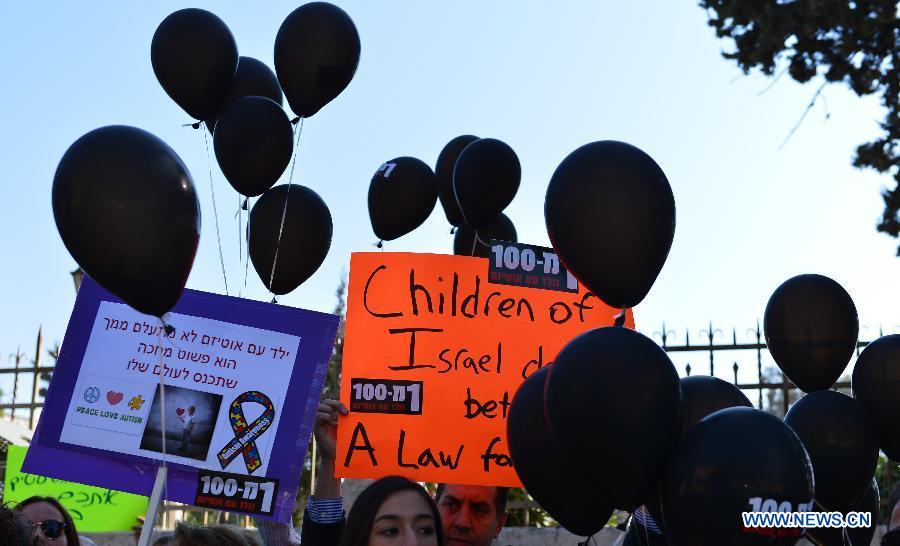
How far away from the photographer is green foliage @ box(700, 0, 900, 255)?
7.51 metres

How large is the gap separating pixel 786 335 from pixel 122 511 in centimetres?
451

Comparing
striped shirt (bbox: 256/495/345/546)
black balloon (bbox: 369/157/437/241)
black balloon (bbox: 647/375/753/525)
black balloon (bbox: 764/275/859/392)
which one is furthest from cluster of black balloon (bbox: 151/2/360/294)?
black balloon (bbox: 764/275/859/392)

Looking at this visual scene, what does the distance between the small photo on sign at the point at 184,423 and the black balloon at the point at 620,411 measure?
5.30 ft

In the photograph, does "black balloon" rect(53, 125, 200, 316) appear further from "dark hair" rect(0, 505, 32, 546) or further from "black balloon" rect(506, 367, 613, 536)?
"black balloon" rect(506, 367, 613, 536)

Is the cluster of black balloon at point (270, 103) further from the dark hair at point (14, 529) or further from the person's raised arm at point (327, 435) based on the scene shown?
the dark hair at point (14, 529)

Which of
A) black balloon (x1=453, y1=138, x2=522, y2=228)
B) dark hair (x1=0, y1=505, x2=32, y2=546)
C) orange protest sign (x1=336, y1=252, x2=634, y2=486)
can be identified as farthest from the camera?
black balloon (x1=453, y1=138, x2=522, y2=228)

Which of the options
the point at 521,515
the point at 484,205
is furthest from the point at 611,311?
the point at 521,515

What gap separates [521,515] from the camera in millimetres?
7539

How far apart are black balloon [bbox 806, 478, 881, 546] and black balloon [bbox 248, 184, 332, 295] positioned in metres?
2.24

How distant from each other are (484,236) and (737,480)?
106 inches

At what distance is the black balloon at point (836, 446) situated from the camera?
3.47m

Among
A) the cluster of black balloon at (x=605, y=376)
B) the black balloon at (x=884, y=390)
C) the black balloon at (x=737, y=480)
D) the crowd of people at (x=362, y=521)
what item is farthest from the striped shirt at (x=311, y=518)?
the black balloon at (x=884, y=390)

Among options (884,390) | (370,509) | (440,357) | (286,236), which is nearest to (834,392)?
(884,390)

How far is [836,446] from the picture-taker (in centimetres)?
350
